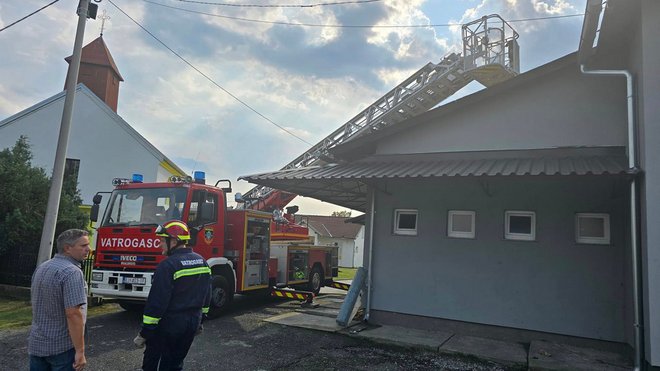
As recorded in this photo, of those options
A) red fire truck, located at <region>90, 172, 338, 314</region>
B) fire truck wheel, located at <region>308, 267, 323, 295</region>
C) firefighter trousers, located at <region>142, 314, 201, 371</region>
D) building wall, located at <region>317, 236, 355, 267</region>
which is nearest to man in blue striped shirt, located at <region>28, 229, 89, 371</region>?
firefighter trousers, located at <region>142, 314, 201, 371</region>

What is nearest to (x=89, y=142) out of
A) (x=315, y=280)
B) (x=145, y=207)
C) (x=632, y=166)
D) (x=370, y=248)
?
(x=315, y=280)

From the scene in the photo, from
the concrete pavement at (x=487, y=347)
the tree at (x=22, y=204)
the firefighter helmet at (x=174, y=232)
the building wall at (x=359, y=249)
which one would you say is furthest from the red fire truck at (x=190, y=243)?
the building wall at (x=359, y=249)

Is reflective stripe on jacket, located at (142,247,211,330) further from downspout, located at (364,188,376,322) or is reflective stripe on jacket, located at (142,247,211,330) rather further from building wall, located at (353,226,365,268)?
building wall, located at (353,226,365,268)

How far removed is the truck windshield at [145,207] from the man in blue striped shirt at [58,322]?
16.5ft

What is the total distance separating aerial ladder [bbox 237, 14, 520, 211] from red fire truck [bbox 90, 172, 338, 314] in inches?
80.5

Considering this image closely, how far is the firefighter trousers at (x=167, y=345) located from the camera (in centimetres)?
420

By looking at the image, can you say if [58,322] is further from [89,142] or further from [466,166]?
[89,142]

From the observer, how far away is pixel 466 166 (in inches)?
303

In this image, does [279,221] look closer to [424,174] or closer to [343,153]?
[343,153]

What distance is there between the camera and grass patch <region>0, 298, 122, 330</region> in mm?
8477

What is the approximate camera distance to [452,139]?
9.02 meters

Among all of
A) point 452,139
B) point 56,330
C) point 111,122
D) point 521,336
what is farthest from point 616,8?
point 111,122

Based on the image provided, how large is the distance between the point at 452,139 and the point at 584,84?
8.18 ft

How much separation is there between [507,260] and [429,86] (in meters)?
8.03
